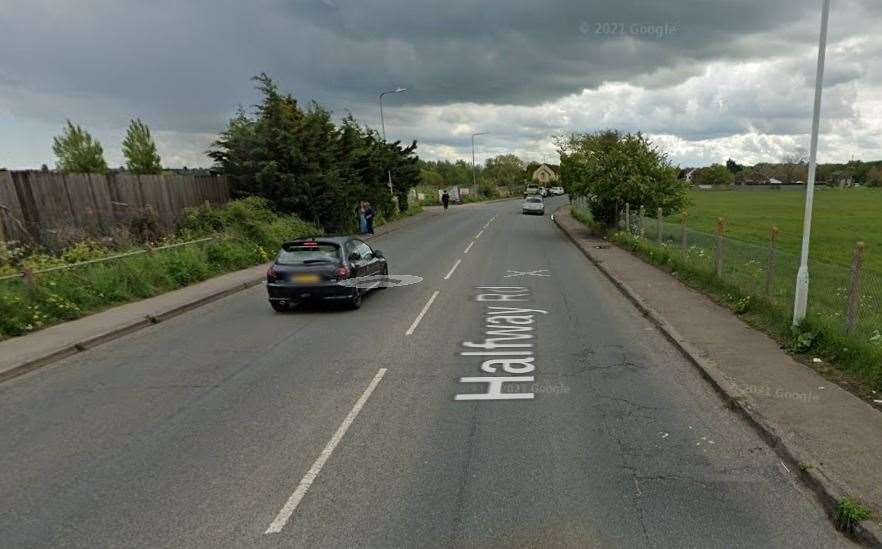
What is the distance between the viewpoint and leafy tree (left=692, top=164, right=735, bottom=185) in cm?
14150

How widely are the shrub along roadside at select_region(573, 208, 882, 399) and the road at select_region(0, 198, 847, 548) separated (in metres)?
1.47

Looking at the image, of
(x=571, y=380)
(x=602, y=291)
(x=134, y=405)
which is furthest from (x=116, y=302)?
(x=602, y=291)

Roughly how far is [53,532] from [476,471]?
2960mm

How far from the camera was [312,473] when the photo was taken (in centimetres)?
427

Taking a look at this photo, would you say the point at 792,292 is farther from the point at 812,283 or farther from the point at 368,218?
the point at 368,218

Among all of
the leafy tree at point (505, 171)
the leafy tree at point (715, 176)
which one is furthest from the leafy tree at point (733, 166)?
the leafy tree at point (505, 171)

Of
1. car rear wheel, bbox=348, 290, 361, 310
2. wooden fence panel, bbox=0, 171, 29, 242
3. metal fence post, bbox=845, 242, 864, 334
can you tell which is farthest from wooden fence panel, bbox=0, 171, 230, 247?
metal fence post, bbox=845, 242, 864, 334

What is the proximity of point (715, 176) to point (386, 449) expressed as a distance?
522 feet

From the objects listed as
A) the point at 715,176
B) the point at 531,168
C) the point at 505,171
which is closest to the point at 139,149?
the point at 505,171

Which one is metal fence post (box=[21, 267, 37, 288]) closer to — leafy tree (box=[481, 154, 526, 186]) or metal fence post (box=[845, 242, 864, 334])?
metal fence post (box=[845, 242, 864, 334])

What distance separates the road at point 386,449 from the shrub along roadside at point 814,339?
1473 millimetres

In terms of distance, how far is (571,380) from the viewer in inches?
248

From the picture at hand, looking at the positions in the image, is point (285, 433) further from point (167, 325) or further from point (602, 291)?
point (602, 291)

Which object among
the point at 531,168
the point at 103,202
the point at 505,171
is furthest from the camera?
the point at 531,168
